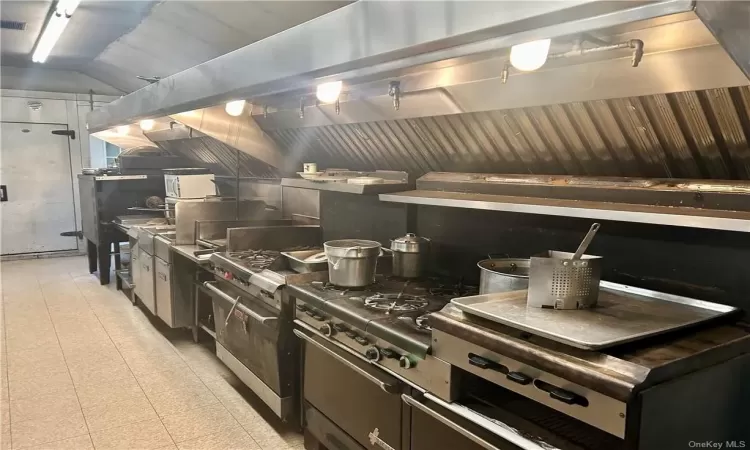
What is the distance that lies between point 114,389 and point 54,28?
309 cm

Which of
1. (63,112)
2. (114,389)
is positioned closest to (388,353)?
(114,389)

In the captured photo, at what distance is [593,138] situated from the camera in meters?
1.78

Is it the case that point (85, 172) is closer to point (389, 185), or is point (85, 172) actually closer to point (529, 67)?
point (389, 185)

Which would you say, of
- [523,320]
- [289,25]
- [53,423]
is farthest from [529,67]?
[53,423]

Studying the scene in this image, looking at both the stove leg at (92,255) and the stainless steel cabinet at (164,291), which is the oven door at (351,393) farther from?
the stove leg at (92,255)

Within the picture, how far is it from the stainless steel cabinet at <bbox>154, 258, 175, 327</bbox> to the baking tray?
2828mm

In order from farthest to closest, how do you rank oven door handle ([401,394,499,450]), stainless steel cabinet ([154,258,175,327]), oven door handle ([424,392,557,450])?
stainless steel cabinet ([154,258,175,327]) → oven door handle ([401,394,499,450]) → oven door handle ([424,392,557,450])

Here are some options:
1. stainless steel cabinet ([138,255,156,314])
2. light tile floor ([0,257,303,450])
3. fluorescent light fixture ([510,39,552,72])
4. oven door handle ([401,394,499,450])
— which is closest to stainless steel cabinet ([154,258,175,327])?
stainless steel cabinet ([138,255,156,314])

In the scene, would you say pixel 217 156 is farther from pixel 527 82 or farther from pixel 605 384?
pixel 605 384

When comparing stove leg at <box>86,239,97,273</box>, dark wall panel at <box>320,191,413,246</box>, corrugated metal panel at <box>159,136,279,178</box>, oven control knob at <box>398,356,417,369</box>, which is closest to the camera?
oven control knob at <box>398,356,417,369</box>

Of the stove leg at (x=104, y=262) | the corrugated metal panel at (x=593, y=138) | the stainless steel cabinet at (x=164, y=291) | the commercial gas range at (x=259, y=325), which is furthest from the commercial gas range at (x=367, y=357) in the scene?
the stove leg at (x=104, y=262)

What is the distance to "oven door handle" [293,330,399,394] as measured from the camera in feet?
5.91

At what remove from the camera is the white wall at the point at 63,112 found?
22.0 feet

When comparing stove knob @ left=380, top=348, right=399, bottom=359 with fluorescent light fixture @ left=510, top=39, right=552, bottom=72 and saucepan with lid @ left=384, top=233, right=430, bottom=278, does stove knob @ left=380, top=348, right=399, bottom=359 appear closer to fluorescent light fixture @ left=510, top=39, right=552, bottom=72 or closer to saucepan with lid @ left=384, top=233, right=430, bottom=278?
saucepan with lid @ left=384, top=233, right=430, bottom=278
